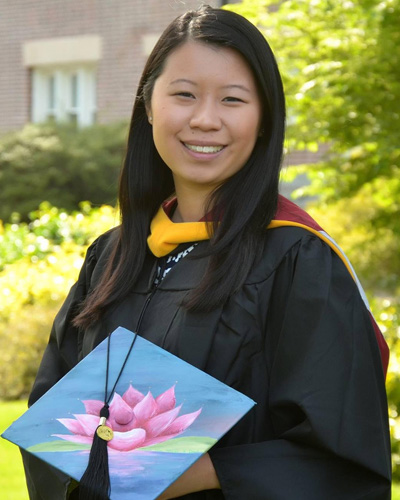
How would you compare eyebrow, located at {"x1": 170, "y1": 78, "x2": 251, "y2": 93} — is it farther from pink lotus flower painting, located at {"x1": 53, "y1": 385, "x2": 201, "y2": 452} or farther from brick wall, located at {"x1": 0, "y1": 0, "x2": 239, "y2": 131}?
brick wall, located at {"x1": 0, "y1": 0, "x2": 239, "y2": 131}

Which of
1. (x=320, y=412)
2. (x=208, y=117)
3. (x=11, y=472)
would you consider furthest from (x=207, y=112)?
(x=11, y=472)

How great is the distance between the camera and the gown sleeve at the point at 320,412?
2041mm

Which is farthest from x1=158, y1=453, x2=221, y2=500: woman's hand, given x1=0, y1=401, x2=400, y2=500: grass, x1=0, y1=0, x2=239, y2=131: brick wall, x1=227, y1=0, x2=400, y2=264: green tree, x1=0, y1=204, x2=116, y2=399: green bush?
x1=0, y1=0, x2=239, y2=131: brick wall

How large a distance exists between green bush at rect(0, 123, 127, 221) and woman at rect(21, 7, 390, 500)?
36.2 ft

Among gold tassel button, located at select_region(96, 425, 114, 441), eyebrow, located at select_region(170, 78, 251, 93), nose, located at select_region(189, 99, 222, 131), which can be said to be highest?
eyebrow, located at select_region(170, 78, 251, 93)

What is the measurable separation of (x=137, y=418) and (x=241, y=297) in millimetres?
369

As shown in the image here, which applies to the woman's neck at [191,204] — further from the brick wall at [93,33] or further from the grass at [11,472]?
the brick wall at [93,33]

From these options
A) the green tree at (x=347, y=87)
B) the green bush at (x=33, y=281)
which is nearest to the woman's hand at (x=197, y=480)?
the green tree at (x=347, y=87)

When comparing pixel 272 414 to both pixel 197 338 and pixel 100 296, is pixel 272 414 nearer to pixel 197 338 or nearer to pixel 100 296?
pixel 197 338

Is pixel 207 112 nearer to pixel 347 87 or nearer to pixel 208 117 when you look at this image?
pixel 208 117

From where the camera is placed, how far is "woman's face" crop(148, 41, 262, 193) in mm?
2283

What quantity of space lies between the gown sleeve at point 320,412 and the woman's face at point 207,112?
15.2 inches

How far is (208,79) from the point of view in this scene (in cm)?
228

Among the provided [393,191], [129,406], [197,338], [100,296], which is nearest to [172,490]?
[129,406]
